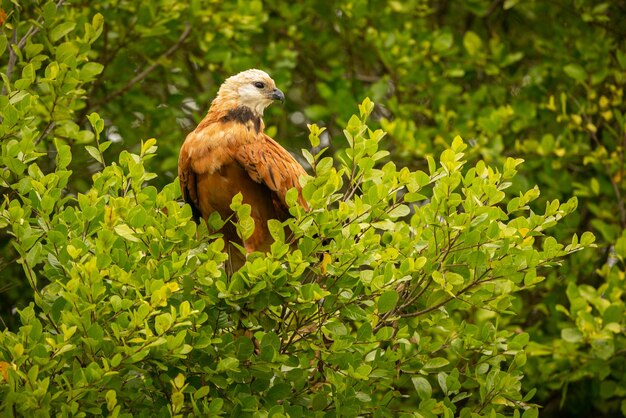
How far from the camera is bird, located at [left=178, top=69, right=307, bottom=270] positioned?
18.3 feet

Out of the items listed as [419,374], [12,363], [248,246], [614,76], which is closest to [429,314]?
[419,374]

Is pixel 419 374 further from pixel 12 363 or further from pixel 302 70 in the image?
pixel 302 70

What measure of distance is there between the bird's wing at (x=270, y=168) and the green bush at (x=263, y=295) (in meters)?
0.89

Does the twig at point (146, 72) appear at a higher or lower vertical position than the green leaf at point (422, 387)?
higher

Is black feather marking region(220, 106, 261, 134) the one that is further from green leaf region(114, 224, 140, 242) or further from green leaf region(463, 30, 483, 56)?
green leaf region(463, 30, 483, 56)

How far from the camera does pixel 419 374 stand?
4.82m

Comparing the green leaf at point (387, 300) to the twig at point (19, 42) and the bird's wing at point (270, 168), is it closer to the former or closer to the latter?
the bird's wing at point (270, 168)

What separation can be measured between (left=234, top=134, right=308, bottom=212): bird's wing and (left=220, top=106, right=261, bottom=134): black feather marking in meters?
0.17

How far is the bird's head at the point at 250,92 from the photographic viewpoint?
5965 mm

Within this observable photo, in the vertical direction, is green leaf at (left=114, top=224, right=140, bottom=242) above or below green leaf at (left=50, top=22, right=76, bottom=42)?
below

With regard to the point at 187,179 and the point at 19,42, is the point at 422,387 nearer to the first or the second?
Answer: the point at 187,179

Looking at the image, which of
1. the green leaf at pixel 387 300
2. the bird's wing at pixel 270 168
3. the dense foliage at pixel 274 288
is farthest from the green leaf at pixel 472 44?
the green leaf at pixel 387 300

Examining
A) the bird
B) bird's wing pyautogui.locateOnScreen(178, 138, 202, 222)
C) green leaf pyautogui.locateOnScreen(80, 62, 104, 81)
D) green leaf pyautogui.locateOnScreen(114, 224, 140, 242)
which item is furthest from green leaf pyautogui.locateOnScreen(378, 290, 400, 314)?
green leaf pyautogui.locateOnScreen(80, 62, 104, 81)

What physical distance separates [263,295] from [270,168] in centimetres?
151
